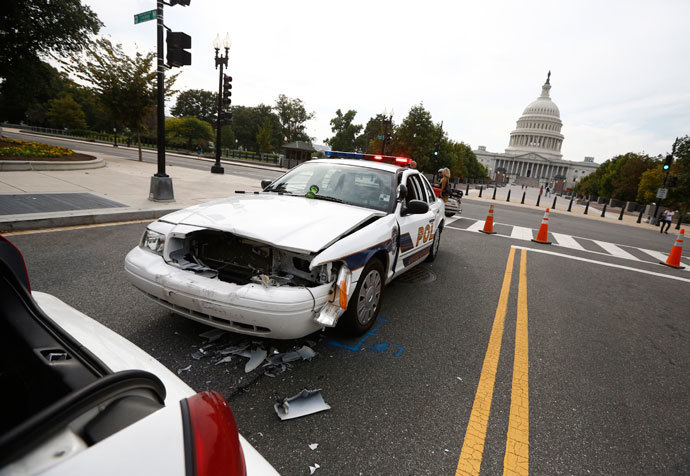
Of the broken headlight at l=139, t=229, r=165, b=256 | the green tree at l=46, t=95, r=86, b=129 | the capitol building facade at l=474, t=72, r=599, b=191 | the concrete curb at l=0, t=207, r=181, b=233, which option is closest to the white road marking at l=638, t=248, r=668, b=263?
the broken headlight at l=139, t=229, r=165, b=256

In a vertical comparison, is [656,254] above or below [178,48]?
below

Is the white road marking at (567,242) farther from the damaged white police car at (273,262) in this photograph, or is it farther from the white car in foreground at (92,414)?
the white car in foreground at (92,414)

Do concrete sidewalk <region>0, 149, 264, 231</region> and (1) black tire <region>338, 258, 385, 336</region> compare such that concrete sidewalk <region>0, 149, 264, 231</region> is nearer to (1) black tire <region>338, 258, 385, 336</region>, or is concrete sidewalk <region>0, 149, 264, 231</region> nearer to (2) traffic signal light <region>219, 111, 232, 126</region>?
(1) black tire <region>338, 258, 385, 336</region>

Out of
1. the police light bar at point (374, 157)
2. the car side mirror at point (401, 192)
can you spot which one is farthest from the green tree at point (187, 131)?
the car side mirror at point (401, 192)

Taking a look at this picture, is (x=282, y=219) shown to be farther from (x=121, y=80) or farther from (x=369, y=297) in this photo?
(x=121, y=80)

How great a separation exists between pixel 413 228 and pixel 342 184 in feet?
3.41

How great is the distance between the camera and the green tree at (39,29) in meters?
18.0

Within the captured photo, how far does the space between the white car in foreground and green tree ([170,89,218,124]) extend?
316 feet

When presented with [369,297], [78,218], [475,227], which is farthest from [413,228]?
[475,227]

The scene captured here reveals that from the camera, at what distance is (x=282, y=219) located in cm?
316

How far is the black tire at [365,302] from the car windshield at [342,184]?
0.86 meters

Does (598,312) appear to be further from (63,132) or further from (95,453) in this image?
(63,132)

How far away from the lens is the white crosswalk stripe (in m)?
10.3

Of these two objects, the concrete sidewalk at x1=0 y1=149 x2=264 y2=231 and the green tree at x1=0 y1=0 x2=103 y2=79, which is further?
the green tree at x1=0 y1=0 x2=103 y2=79
